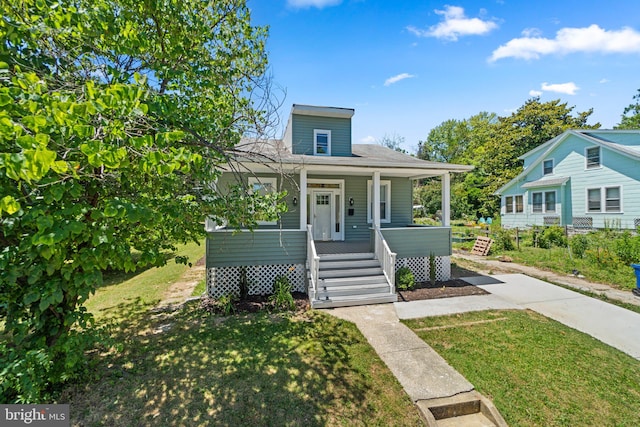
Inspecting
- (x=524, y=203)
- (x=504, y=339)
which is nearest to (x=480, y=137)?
(x=524, y=203)

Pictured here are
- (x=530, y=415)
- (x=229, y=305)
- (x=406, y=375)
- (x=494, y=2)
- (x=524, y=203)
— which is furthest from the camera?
(x=524, y=203)

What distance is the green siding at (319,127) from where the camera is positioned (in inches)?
419

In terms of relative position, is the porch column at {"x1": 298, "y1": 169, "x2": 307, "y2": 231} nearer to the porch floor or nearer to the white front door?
the porch floor

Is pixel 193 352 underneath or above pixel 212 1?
underneath

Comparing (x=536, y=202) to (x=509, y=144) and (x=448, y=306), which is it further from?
(x=448, y=306)

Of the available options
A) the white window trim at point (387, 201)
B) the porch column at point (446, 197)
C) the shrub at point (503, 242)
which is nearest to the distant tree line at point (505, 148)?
the shrub at point (503, 242)

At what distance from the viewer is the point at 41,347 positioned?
3236mm

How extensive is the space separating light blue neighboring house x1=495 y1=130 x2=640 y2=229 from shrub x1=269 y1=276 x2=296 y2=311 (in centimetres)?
1791

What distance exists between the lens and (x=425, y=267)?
873cm

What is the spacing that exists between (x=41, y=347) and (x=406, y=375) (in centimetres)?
478

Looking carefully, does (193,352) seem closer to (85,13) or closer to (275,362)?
(275,362)

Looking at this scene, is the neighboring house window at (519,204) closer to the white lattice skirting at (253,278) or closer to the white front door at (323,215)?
the white front door at (323,215)

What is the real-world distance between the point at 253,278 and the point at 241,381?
12.6 ft

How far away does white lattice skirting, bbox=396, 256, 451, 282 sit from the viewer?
863cm
